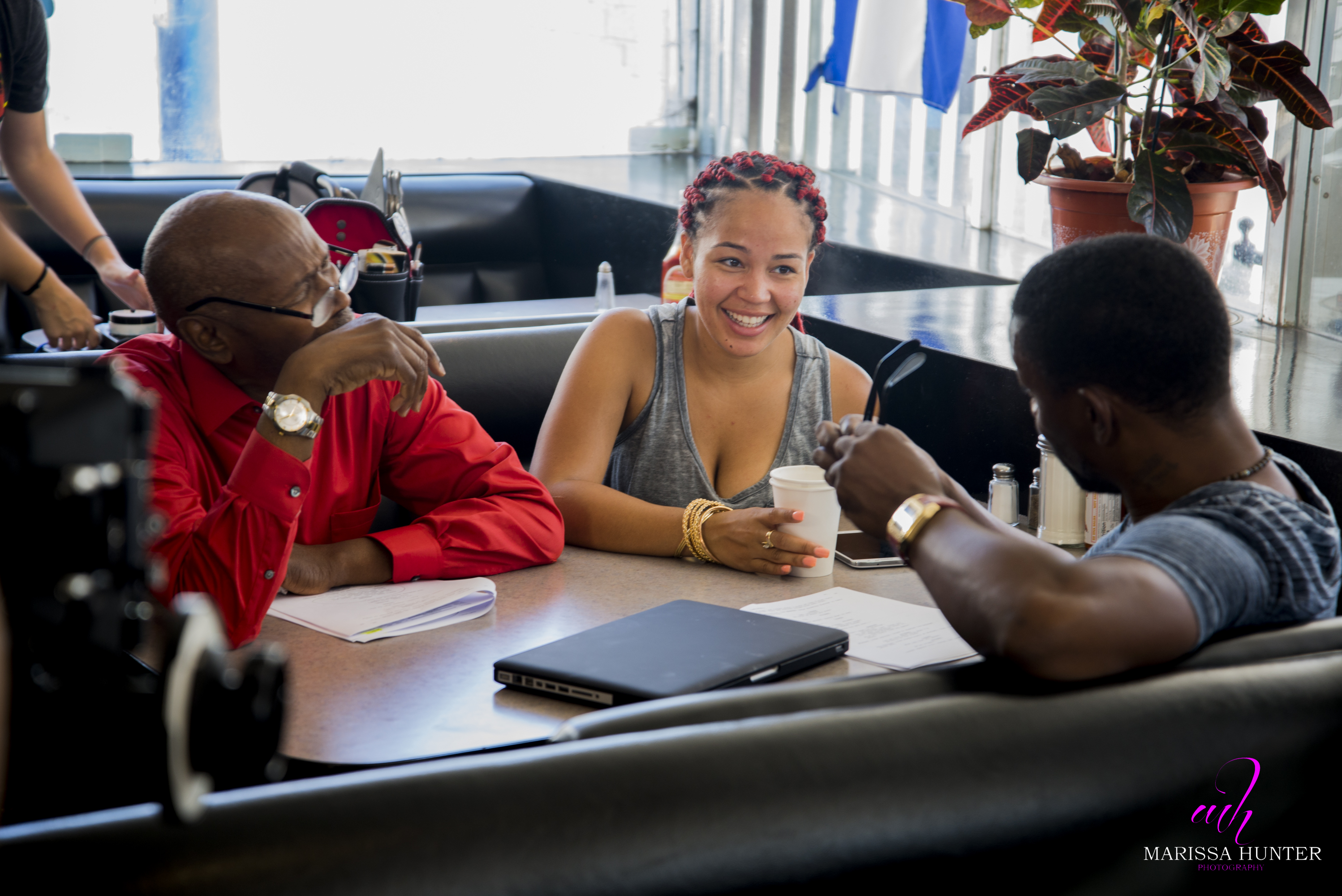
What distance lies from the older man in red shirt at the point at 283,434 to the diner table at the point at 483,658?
0.08 metres

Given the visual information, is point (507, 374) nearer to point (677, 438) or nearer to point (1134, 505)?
point (677, 438)

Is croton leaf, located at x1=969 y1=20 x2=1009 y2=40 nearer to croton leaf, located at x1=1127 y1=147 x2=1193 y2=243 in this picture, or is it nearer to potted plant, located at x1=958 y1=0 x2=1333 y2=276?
potted plant, located at x1=958 y1=0 x2=1333 y2=276

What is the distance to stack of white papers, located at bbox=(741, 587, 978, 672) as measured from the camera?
133 cm

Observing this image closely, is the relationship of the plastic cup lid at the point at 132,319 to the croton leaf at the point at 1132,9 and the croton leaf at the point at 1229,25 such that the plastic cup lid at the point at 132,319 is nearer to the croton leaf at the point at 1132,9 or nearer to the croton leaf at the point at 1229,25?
the croton leaf at the point at 1132,9

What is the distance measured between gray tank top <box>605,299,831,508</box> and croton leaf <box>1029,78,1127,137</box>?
69cm

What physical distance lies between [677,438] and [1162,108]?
3.90 feet

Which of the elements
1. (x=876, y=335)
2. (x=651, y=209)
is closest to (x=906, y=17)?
(x=651, y=209)

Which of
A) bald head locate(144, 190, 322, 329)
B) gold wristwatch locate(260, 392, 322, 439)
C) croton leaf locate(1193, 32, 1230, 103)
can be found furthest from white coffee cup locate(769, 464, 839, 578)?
croton leaf locate(1193, 32, 1230, 103)

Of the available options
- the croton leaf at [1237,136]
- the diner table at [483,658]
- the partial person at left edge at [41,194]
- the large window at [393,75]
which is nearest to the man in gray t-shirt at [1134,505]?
the diner table at [483,658]

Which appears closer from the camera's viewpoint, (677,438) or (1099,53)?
(677,438)

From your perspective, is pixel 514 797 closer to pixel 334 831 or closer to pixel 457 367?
pixel 334 831

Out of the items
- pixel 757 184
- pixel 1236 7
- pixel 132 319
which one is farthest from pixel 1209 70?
pixel 132 319

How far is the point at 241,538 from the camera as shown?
142 centimetres

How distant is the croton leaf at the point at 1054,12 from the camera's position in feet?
7.70
